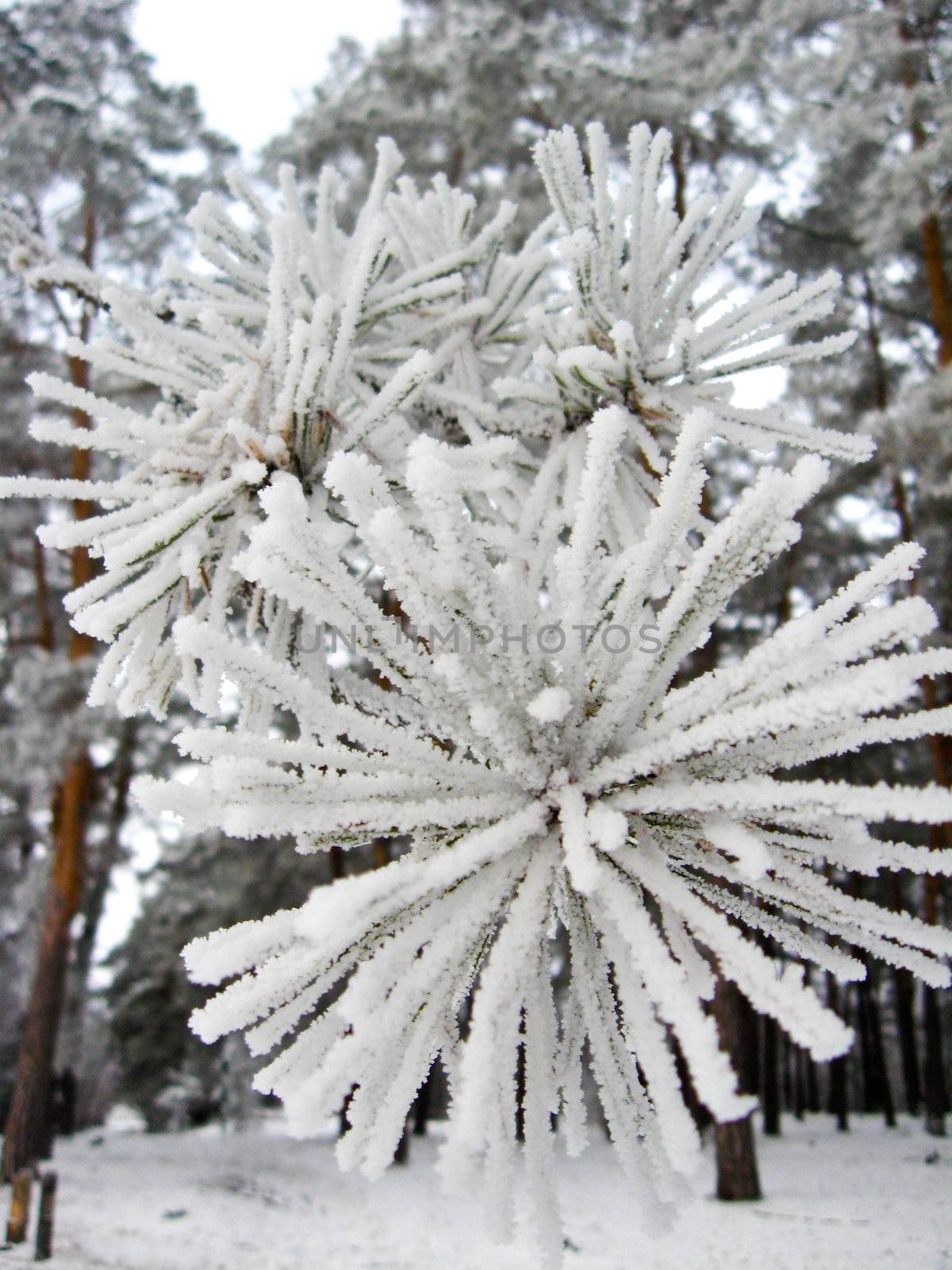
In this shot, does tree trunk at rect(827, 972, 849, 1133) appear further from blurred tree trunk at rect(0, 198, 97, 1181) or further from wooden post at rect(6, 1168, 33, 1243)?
wooden post at rect(6, 1168, 33, 1243)

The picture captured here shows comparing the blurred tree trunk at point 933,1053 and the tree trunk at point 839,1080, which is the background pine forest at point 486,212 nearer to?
the blurred tree trunk at point 933,1053

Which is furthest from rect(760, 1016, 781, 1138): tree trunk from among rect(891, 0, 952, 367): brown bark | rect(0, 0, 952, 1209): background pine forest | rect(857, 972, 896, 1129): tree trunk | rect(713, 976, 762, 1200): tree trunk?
rect(891, 0, 952, 367): brown bark

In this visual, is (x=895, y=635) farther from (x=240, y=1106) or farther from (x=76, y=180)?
(x=240, y=1106)

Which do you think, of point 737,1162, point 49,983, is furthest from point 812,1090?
point 49,983

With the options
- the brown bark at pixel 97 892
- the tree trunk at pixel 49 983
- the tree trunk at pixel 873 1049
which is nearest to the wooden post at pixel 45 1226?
the tree trunk at pixel 49 983

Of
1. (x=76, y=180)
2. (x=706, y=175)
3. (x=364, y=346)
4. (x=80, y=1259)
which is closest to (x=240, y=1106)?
(x=80, y=1259)

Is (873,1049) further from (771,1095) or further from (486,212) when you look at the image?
(486,212)
